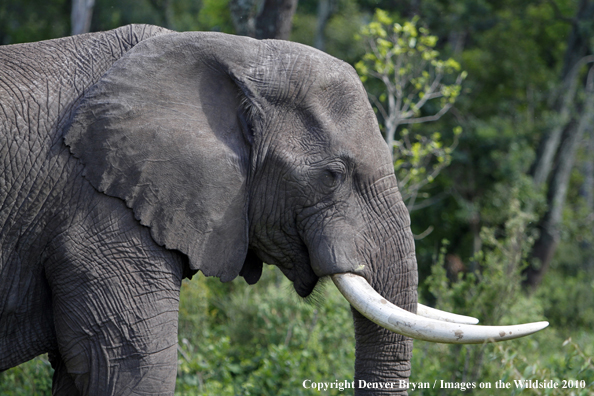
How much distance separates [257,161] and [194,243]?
0.49 metres

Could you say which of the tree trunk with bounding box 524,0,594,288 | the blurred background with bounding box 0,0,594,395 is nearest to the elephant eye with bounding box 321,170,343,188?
the blurred background with bounding box 0,0,594,395

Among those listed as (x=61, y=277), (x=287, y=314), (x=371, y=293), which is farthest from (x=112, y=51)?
(x=287, y=314)

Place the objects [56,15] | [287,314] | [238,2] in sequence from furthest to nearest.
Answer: [56,15], [238,2], [287,314]

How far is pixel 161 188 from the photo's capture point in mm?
2854

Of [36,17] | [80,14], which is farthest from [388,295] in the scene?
[36,17]

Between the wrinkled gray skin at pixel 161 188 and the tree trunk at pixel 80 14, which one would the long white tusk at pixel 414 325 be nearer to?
the wrinkled gray skin at pixel 161 188

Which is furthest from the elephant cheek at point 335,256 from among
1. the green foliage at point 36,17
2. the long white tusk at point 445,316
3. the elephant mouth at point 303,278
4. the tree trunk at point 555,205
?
the green foliage at point 36,17

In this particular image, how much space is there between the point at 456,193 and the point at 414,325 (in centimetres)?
1163

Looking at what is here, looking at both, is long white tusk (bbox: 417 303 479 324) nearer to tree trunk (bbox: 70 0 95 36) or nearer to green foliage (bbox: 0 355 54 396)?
green foliage (bbox: 0 355 54 396)

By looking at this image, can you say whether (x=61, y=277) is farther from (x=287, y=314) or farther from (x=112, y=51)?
(x=287, y=314)

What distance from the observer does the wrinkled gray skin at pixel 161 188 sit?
281 centimetres

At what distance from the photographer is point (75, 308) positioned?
2803mm

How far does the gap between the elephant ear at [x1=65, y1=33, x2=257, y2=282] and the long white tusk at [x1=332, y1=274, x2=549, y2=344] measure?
561mm

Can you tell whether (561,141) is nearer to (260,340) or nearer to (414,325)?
(260,340)
